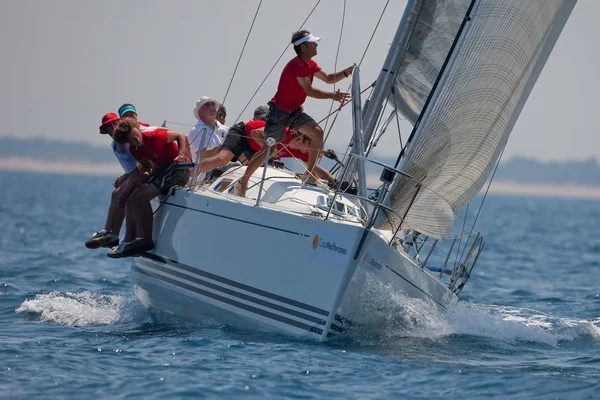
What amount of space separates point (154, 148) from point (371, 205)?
6.95 feet

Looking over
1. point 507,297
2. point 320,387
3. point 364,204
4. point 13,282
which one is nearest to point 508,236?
point 507,297

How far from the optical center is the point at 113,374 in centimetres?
634

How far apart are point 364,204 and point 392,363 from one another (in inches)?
65.2

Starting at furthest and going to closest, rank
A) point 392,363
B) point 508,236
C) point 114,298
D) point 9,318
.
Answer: point 508,236
point 114,298
point 9,318
point 392,363

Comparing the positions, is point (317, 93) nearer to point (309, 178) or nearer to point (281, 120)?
point (281, 120)

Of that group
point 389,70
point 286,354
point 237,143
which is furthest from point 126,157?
point 286,354

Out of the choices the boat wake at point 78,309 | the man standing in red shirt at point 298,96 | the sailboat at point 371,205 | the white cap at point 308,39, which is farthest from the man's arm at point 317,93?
the boat wake at point 78,309

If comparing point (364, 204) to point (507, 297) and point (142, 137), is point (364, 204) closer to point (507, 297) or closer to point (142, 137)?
point (142, 137)

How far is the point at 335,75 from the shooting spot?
28.3ft

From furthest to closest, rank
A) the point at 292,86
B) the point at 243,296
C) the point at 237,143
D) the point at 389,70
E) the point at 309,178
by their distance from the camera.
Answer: the point at 237,143 → the point at 309,178 → the point at 389,70 → the point at 292,86 → the point at 243,296

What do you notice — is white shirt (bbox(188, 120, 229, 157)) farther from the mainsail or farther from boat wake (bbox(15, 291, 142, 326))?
the mainsail

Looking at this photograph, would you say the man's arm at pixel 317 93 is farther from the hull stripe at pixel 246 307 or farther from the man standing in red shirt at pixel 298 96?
the hull stripe at pixel 246 307

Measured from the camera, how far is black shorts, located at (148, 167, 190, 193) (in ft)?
28.1

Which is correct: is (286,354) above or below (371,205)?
below
